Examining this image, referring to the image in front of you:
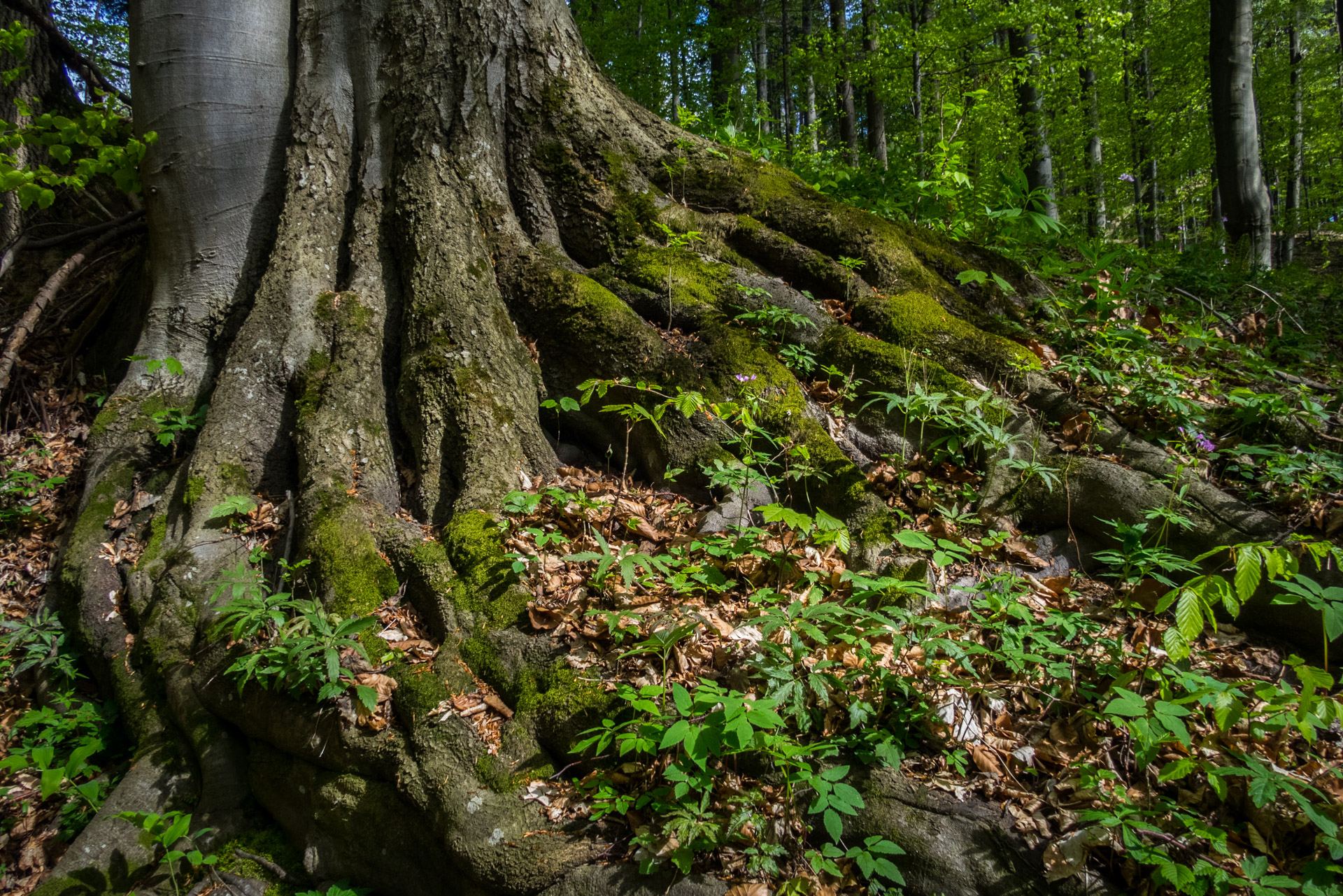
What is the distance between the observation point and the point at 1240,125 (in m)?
6.38

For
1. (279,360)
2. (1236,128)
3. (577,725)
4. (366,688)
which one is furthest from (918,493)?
(1236,128)

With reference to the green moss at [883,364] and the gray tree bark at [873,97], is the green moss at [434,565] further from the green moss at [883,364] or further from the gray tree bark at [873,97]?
the gray tree bark at [873,97]

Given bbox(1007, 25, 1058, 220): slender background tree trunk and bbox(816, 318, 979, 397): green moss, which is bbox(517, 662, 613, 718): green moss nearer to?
bbox(816, 318, 979, 397): green moss

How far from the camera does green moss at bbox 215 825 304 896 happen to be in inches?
105

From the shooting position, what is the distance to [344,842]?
255cm

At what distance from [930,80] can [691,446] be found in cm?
1305

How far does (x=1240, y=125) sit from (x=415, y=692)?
28.7 feet

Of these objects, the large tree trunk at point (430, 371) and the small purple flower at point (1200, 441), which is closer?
the large tree trunk at point (430, 371)

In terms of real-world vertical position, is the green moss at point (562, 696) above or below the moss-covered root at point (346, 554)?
below

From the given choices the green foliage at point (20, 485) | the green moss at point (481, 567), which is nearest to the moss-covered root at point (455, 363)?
the green moss at point (481, 567)

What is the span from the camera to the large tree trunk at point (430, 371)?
253cm

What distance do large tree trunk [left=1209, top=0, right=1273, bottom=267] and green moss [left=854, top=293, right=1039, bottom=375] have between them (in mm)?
4608

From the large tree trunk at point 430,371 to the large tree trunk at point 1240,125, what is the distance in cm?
391

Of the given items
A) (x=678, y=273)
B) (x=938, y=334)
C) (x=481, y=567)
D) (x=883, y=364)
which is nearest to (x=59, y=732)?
(x=481, y=567)
